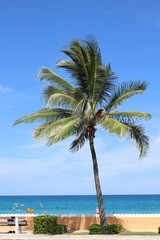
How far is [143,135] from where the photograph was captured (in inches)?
663

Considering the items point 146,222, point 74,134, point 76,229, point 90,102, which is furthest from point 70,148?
point 146,222

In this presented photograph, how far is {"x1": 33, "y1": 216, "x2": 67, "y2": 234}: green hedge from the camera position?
15.9 meters

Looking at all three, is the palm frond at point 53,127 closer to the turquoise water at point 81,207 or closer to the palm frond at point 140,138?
the palm frond at point 140,138

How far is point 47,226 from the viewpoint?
15938mm

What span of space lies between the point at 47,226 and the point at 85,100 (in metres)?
6.85

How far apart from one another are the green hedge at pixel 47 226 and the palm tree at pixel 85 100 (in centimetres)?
235

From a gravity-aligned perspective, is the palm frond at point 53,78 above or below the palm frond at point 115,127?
above

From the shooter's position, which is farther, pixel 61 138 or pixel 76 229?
pixel 76 229

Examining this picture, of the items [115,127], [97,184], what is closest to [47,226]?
[97,184]

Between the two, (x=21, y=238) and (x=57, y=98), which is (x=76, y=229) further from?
(x=57, y=98)

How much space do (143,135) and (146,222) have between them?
17.1 feet

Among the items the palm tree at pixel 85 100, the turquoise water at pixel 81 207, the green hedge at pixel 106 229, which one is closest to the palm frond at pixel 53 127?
the palm tree at pixel 85 100

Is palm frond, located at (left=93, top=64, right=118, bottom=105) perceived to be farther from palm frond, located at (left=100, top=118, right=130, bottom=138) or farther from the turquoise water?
the turquoise water

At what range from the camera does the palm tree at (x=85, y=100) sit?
16156 mm
